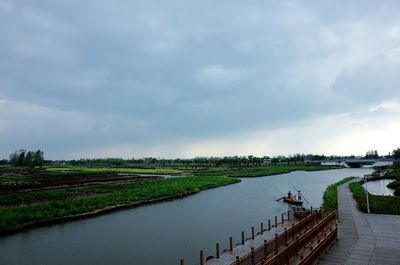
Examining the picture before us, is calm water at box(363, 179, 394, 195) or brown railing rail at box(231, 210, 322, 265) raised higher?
brown railing rail at box(231, 210, 322, 265)

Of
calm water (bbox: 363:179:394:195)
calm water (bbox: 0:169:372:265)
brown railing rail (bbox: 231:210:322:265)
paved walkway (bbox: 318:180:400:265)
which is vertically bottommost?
calm water (bbox: 0:169:372:265)

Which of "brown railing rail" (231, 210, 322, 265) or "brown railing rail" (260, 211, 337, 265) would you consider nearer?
→ "brown railing rail" (260, 211, 337, 265)

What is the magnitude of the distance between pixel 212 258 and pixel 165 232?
407 inches

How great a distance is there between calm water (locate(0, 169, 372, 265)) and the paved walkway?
8196 mm

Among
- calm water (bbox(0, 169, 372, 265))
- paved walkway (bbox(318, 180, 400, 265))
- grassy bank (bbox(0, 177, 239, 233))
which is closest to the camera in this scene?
paved walkway (bbox(318, 180, 400, 265))

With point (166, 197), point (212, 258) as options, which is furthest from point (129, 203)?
point (212, 258)

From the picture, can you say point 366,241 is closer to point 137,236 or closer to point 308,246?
point 308,246

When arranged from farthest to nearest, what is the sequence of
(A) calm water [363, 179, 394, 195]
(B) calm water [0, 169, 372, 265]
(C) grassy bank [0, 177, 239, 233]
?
(A) calm water [363, 179, 394, 195] → (C) grassy bank [0, 177, 239, 233] → (B) calm water [0, 169, 372, 265]

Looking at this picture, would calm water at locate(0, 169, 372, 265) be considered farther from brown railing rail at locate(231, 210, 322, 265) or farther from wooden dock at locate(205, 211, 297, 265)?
brown railing rail at locate(231, 210, 322, 265)

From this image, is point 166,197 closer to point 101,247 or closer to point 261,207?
point 261,207

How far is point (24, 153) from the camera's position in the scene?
182000 millimetres

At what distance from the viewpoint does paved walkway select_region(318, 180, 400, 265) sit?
565 inches

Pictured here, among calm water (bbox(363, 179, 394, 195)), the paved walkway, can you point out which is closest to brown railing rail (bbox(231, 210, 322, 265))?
the paved walkway

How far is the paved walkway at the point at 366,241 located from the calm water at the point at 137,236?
8.20 m
